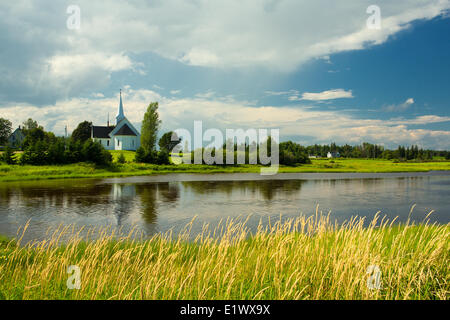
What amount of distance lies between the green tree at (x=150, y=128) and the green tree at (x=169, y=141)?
24825 mm

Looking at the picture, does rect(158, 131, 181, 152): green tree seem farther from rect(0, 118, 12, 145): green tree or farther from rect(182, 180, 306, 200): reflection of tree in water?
rect(182, 180, 306, 200): reflection of tree in water

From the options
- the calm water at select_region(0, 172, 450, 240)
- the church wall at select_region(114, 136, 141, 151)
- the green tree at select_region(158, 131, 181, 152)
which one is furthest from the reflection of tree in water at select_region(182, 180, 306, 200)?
the green tree at select_region(158, 131, 181, 152)


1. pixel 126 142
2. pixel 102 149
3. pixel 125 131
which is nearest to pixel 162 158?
pixel 102 149

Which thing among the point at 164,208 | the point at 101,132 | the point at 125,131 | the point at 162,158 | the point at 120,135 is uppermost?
the point at 101,132

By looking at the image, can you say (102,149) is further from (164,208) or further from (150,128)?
(164,208)

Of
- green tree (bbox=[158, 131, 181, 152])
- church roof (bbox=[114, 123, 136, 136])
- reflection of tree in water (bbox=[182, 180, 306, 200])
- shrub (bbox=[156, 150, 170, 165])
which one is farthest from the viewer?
green tree (bbox=[158, 131, 181, 152])

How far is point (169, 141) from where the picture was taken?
4343 inches

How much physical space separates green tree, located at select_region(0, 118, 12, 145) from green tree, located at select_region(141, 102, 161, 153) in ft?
177

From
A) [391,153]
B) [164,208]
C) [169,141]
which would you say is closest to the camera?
[164,208]

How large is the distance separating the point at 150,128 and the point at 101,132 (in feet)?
91.7

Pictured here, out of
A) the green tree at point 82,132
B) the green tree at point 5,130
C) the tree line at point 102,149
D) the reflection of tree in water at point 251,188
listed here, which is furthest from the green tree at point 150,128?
the green tree at point 5,130

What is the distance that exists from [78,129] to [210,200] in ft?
308

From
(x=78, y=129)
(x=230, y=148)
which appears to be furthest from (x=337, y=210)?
(x=78, y=129)

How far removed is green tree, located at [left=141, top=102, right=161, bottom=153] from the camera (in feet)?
265
